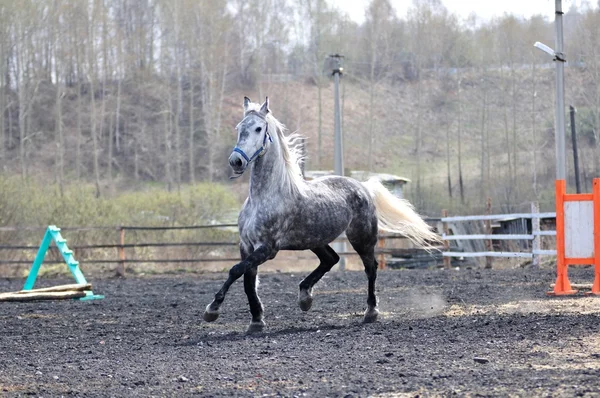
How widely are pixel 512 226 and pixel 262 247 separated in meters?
17.0

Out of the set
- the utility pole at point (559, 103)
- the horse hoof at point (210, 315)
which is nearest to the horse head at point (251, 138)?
the horse hoof at point (210, 315)

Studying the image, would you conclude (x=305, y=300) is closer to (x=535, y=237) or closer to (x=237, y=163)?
(x=237, y=163)

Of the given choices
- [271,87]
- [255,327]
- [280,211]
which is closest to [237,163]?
[280,211]

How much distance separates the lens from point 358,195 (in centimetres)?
861

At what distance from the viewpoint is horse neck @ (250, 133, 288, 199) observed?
25.0 ft

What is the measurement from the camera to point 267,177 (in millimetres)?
7629

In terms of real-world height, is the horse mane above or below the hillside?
below

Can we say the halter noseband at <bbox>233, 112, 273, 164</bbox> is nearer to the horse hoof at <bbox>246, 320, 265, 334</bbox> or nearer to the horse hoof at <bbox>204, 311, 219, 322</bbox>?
the horse hoof at <bbox>204, 311, 219, 322</bbox>

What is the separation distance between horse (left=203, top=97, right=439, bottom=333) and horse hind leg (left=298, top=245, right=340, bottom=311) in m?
0.01

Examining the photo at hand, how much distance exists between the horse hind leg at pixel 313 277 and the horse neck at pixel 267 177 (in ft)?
3.94

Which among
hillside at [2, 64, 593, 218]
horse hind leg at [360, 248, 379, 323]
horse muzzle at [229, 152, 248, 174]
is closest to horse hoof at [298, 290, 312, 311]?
horse hind leg at [360, 248, 379, 323]

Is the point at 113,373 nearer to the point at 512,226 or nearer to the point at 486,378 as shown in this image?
the point at 486,378

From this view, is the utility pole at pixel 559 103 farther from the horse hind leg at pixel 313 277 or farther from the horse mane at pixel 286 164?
the horse mane at pixel 286 164

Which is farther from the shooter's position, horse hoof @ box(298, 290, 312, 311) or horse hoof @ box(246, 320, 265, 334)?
horse hoof @ box(298, 290, 312, 311)
